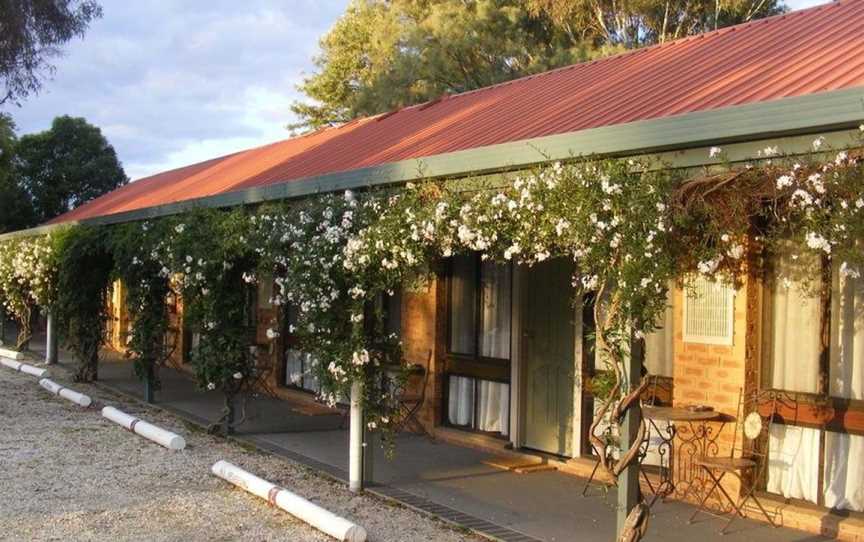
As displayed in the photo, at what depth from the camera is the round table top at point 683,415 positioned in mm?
6600

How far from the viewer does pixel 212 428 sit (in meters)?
10.2

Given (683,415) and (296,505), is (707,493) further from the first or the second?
(296,505)

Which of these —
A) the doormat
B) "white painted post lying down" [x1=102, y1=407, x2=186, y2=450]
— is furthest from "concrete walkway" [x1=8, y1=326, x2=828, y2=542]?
"white painted post lying down" [x1=102, y1=407, x2=186, y2=450]

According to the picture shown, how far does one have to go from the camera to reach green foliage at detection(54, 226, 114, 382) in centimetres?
1380

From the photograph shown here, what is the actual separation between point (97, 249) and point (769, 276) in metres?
10.3

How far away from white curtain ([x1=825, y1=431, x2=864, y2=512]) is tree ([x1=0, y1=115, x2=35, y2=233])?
31.8 m

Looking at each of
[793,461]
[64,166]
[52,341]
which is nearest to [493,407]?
[793,461]

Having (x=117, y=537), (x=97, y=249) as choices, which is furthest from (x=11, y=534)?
(x=97, y=249)

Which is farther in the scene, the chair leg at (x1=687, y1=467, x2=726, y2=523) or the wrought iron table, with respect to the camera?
the wrought iron table

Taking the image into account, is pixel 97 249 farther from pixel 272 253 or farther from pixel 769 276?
pixel 769 276

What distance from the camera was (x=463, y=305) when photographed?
10125 mm

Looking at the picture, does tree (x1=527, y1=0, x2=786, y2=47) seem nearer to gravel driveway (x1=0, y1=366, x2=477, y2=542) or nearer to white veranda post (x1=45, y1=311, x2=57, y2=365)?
white veranda post (x1=45, y1=311, x2=57, y2=365)

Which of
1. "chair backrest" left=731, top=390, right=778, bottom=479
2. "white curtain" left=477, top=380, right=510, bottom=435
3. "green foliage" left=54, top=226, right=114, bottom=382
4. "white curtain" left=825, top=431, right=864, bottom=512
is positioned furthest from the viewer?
"green foliage" left=54, top=226, right=114, bottom=382

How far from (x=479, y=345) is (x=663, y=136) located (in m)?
5.23
